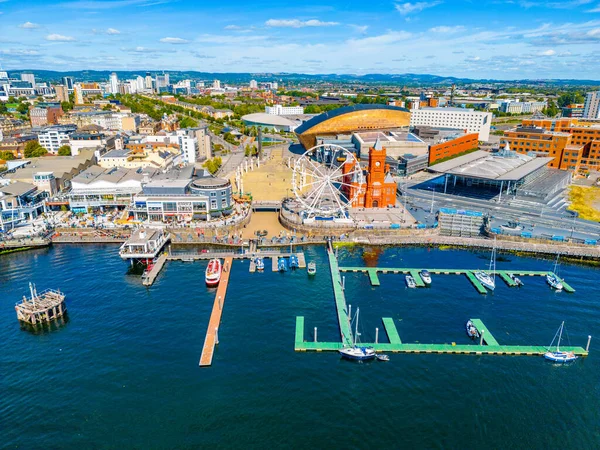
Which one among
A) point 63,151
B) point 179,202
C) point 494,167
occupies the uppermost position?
point 494,167

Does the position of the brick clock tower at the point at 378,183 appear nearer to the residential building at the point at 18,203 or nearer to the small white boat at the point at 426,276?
the small white boat at the point at 426,276

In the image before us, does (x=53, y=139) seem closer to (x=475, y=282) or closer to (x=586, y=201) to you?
(x=475, y=282)

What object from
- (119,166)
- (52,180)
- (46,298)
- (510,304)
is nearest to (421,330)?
(510,304)

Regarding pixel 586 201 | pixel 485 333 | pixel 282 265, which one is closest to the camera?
pixel 485 333

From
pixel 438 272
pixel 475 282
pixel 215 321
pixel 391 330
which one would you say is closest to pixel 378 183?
pixel 438 272

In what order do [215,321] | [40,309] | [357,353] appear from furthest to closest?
[40,309] → [215,321] → [357,353]

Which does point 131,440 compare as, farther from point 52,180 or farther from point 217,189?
point 52,180

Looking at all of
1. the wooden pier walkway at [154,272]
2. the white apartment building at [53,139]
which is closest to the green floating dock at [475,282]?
the wooden pier walkway at [154,272]
